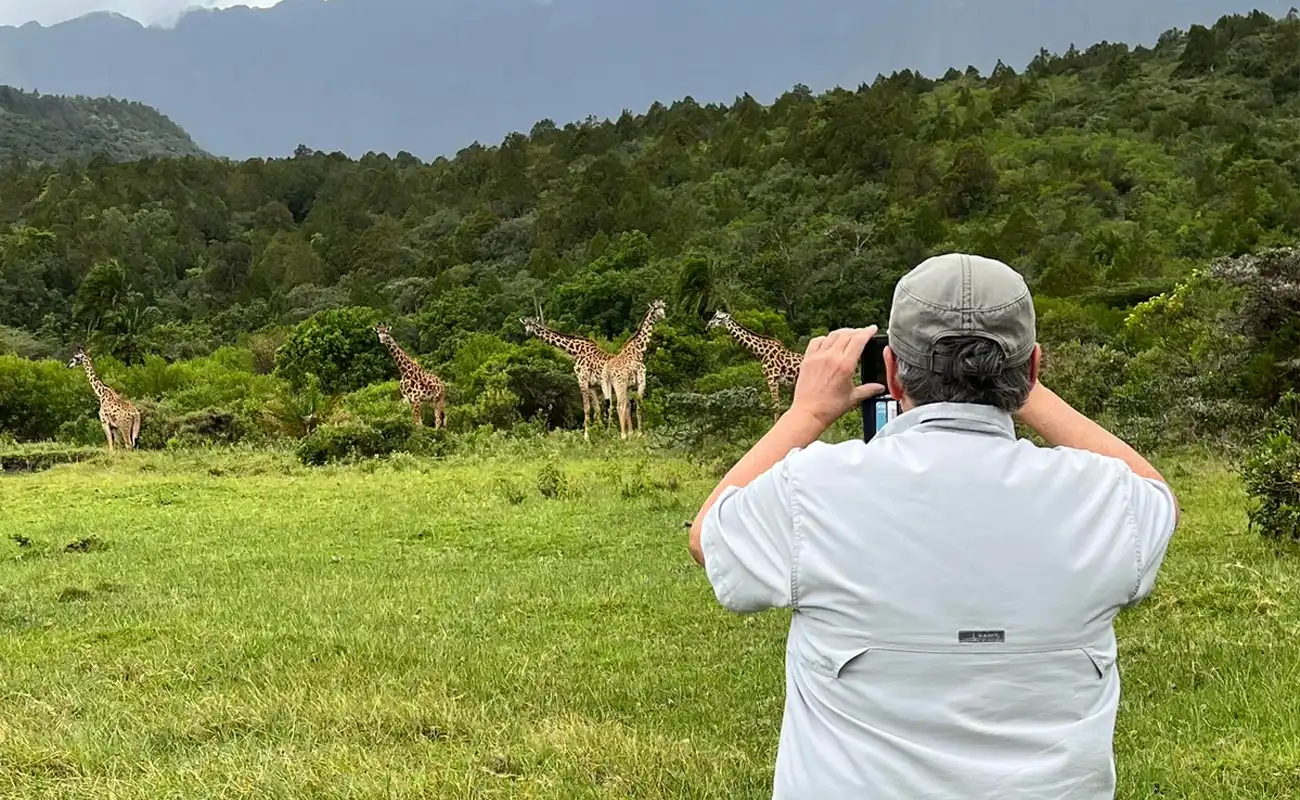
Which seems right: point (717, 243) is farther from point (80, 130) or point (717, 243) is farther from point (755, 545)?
→ point (80, 130)

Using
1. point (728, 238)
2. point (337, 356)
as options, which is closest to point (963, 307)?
point (337, 356)

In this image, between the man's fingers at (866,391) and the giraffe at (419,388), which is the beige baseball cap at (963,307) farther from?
the giraffe at (419,388)

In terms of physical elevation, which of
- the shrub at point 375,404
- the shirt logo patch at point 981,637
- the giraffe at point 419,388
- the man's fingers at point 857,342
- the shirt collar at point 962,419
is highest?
the man's fingers at point 857,342

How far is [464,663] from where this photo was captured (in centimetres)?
425

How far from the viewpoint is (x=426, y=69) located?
165 metres

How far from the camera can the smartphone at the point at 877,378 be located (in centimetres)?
157

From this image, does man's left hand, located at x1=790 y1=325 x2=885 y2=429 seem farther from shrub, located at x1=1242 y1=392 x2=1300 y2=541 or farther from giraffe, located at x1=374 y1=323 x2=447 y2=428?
giraffe, located at x1=374 y1=323 x2=447 y2=428

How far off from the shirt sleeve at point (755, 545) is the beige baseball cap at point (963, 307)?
0.73 ft

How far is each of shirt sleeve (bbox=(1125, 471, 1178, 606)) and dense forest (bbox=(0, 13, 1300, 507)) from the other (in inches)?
381

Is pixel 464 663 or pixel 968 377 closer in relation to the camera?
pixel 968 377

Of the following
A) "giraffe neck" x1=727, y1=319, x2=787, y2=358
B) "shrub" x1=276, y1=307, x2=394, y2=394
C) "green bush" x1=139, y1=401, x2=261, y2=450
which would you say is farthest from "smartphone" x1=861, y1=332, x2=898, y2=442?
"shrub" x1=276, y1=307, x2=394, y2=394

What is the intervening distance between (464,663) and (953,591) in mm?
3227

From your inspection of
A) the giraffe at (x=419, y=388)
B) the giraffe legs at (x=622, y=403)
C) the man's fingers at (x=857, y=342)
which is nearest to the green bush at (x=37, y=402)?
the giraffe at (x=419, y=388)

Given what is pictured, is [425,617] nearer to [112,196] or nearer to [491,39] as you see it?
[112,196]
